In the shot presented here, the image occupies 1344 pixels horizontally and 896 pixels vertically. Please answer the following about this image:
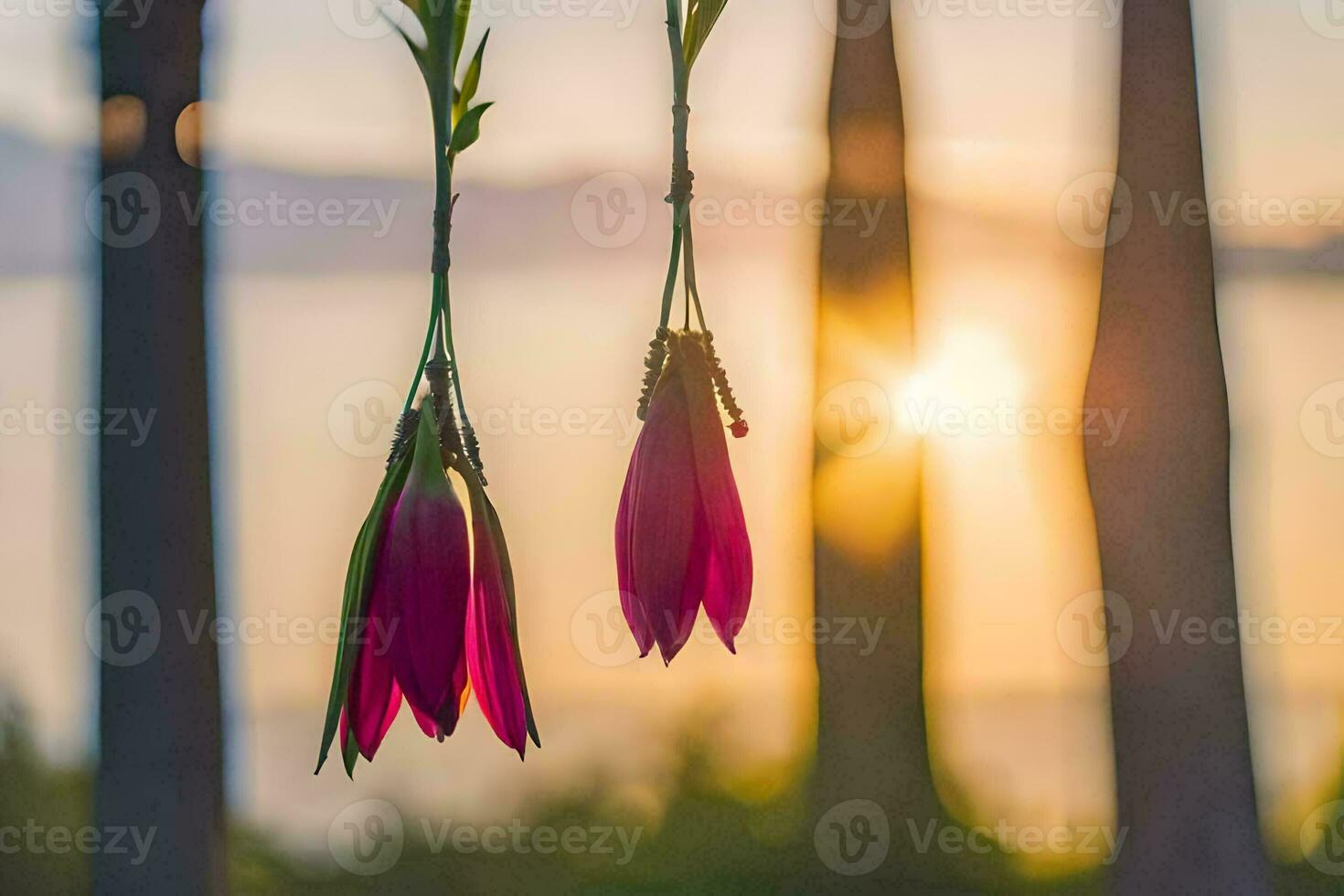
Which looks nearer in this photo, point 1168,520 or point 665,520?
point 665,520

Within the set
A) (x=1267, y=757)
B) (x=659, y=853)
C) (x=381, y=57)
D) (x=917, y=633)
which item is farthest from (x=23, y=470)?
(x=1267, y=757)

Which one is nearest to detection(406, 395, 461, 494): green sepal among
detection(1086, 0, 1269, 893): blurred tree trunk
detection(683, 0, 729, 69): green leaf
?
detection(683, 0, 729, 69): green leaf

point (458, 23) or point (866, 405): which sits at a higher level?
point (458, 23)

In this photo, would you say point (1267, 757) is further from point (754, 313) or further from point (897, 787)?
point (754, 313)

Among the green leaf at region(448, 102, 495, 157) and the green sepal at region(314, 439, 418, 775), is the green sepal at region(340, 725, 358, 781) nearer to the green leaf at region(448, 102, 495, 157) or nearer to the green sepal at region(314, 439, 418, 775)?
the green sepal at region(314, 439, 418, 775)

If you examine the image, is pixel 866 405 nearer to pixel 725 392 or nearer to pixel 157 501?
pixel 725 392

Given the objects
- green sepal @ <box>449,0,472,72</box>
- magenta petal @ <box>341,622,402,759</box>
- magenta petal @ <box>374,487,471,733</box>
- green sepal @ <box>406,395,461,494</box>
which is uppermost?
green sepal @ <box>449,0,472,72</box>

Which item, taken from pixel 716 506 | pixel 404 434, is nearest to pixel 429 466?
pixel 404 434
